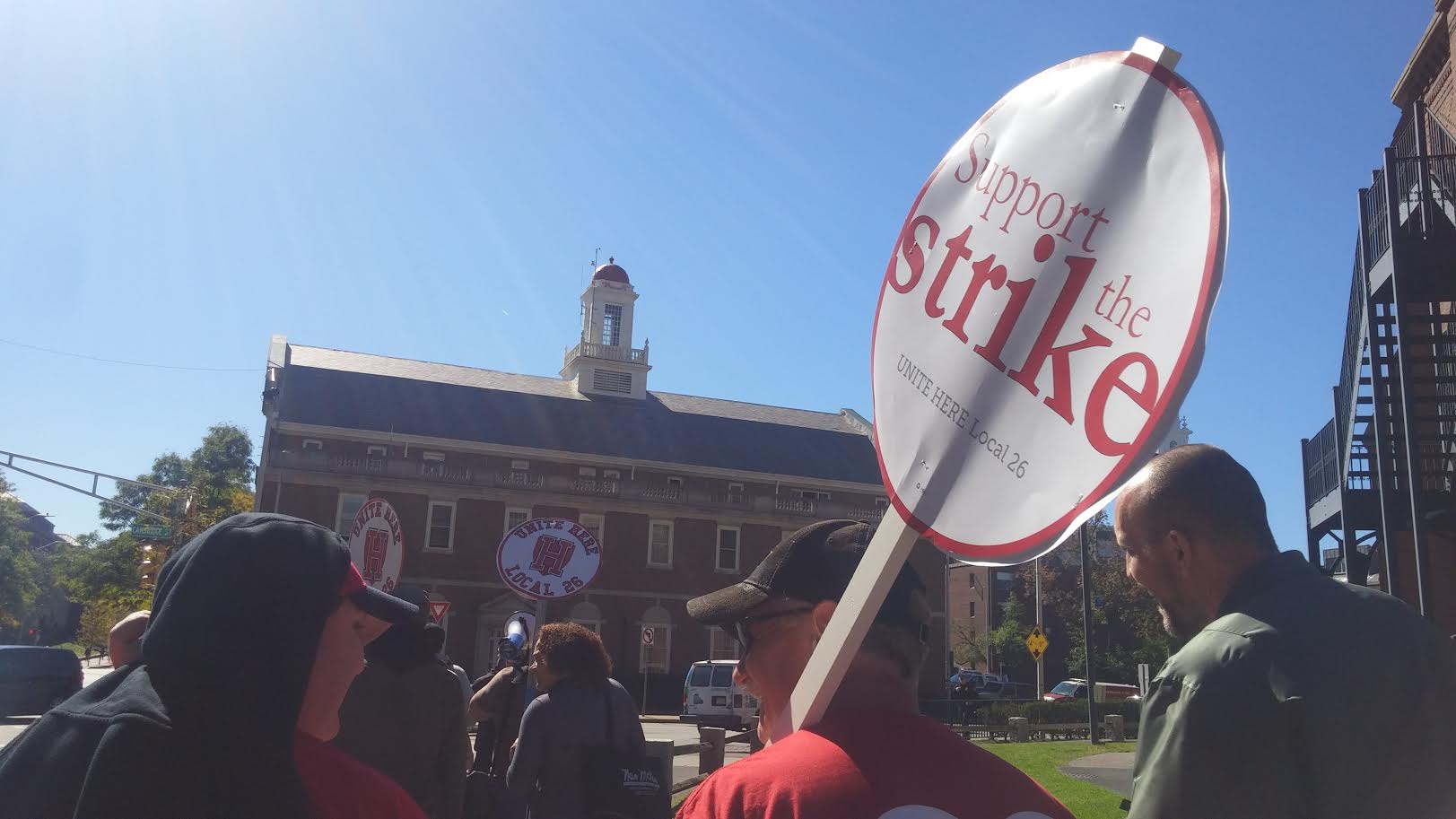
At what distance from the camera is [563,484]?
4609cm

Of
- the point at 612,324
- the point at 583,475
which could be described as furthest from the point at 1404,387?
the point at 612,324

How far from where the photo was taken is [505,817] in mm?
5977

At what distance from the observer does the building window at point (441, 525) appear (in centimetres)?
4431

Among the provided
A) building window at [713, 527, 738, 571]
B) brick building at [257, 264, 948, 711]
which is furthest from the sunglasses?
building window at [713, 527, 738, 571]

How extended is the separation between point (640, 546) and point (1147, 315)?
150ft

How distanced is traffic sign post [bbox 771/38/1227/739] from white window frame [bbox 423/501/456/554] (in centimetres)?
4412

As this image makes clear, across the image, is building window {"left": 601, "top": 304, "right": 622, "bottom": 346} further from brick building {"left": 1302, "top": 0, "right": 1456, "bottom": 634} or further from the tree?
brick building {"left": 1302, "top": 0, "right": 1456, "bottom": 634}

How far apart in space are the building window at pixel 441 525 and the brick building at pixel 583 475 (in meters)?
0.06

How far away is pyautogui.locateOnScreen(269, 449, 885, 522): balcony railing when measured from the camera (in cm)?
4300

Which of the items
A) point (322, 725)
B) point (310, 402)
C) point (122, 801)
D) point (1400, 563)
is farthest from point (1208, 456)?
point (310, 402)

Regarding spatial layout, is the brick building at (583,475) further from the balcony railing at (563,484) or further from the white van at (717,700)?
the white van at (717,700)

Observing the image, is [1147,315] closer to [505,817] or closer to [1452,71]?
[505,817]

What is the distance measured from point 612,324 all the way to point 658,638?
57.3 ft

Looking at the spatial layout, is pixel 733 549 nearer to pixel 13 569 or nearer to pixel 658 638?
pixel 658 638
